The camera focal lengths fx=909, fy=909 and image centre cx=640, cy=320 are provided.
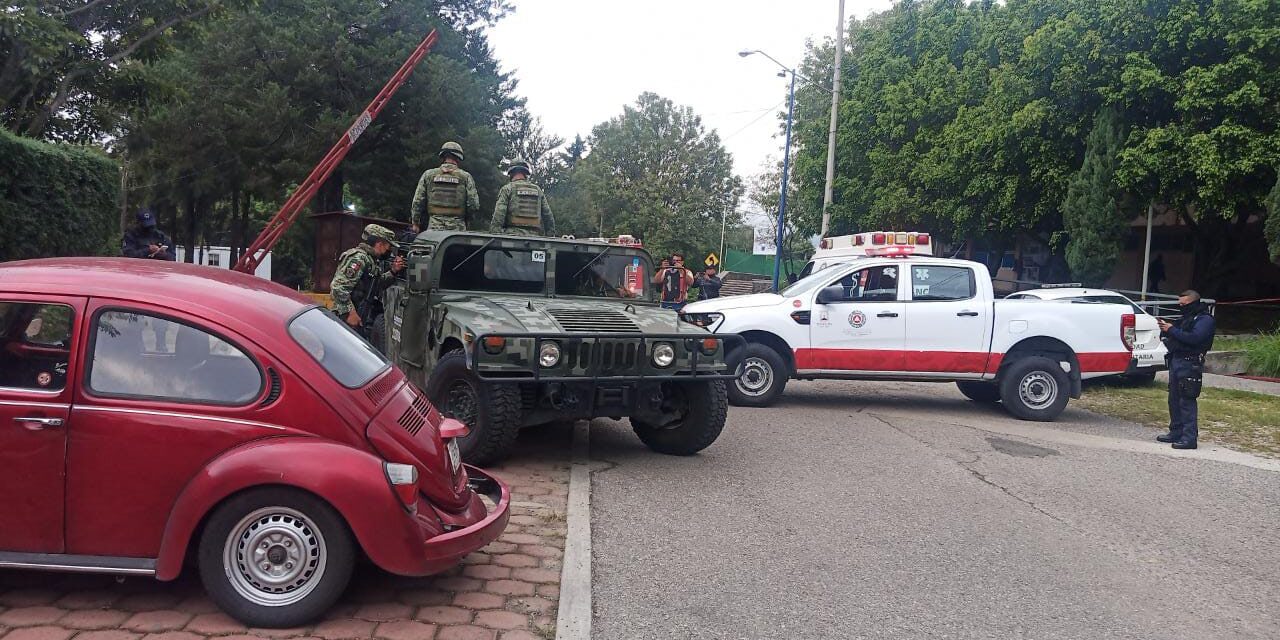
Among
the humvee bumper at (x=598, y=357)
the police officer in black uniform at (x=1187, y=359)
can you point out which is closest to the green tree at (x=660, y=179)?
the police officer in black uniform at (x=1187, y=359)

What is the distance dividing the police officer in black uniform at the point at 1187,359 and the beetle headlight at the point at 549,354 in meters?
6.19

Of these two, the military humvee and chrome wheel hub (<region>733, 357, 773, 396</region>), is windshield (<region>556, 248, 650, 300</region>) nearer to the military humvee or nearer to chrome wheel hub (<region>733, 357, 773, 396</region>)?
the military humvee

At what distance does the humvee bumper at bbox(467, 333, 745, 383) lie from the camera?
20.2 ft

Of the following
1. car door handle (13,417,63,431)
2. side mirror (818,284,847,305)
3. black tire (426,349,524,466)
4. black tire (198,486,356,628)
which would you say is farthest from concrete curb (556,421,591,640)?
side mirror (818,284,847,305)

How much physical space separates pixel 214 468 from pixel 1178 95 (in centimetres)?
2095

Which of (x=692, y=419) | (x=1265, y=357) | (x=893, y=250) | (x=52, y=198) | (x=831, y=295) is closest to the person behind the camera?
(x=692, y=419)

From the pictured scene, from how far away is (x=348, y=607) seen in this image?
3898mm

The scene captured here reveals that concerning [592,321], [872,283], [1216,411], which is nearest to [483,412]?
[592,321]

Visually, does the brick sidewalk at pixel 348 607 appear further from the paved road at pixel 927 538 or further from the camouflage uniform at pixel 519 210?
the camouflage uniform at pixel 519 210

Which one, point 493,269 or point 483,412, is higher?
point 493,269

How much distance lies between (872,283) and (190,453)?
8304 mm

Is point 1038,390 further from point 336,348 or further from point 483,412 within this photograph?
point 336,348

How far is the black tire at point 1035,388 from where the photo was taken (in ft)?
33.7

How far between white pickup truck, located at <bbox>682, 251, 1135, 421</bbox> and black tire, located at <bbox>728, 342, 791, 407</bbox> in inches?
0.4
